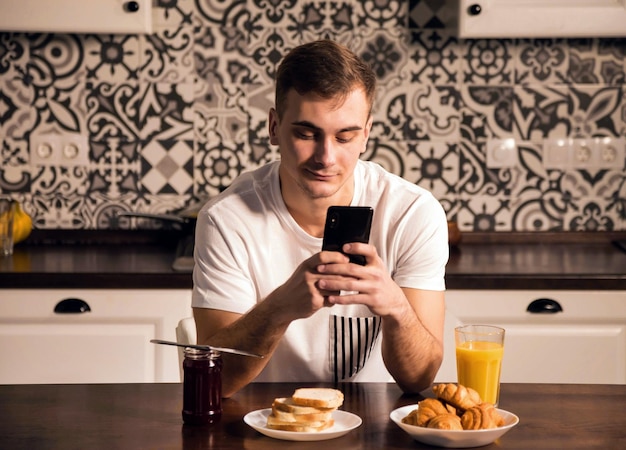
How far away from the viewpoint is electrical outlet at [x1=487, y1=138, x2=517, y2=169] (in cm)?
339

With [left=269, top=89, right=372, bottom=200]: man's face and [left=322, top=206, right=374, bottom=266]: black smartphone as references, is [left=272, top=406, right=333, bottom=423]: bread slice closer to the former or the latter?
[left=322, top=206, right=374, bottom=266]: black smartphone

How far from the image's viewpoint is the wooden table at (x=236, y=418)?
56.6 inches

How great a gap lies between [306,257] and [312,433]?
0.63 meters

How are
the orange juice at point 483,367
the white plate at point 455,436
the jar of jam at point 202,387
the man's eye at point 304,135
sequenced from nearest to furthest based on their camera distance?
the white plate at point 455,436 < the jar of jam at point 202,387 < the orange juice at point 483,367 < the man's eye at point 304,135

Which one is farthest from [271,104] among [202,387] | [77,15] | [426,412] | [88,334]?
[426,412]

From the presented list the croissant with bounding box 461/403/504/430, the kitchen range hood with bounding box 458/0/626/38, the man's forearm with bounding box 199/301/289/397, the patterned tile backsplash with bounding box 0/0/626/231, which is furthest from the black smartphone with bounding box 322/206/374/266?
the patterned tile backsplash with bounding box 0/0/626/231

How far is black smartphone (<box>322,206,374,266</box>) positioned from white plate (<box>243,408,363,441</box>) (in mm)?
265

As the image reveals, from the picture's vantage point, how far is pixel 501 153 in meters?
3.39

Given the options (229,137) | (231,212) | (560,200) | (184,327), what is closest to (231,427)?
(184,327)

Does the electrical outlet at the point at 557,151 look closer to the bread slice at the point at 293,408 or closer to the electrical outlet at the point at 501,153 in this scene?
the electrical outlet at the point at 501,153

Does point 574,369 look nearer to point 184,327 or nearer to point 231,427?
point 184,327

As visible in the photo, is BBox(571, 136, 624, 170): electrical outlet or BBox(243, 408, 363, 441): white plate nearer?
BBox(243, 408, 363, 441): white plate

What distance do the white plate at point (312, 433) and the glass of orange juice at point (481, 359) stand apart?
0.76ft

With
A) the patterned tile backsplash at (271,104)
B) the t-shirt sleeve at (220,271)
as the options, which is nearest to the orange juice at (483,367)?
the t-shirt sleeve at (220,271)
